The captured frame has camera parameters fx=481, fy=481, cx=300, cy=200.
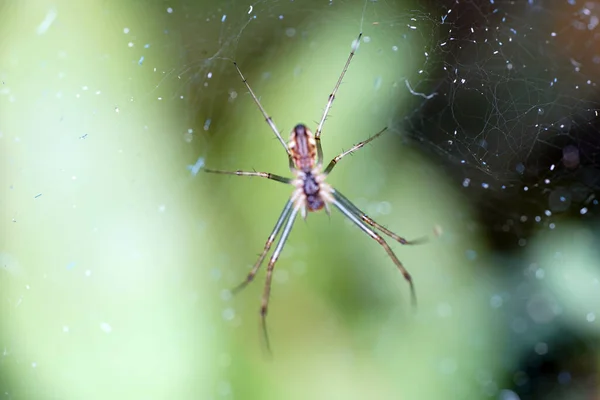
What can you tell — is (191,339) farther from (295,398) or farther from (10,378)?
(10,378)

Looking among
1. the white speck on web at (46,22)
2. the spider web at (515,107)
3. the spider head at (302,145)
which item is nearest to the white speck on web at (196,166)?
the spider head at (302,145)

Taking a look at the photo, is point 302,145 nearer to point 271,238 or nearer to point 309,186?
point 309,186

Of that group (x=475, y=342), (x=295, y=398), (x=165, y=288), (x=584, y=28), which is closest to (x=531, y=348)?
(x=475, y=342)

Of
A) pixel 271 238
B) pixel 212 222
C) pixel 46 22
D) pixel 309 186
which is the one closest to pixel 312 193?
pixel 309 186

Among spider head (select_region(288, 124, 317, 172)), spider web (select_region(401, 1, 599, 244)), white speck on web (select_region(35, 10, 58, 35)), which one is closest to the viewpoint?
spider head (select_region(288, 124, 317, 172))

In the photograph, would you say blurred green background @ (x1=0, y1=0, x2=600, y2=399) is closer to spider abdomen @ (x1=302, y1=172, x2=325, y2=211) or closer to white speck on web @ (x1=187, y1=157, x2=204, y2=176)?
white speck on web @ (x1=187, y1=157, x2=204, y2=176)

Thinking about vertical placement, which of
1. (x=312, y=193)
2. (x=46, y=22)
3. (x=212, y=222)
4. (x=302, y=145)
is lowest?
(x=212, y=222)

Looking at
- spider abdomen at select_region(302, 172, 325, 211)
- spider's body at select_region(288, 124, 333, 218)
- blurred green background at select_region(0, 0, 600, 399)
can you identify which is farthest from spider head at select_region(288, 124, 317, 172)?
blurred green background at select_region(0, 0, 600, 399)
